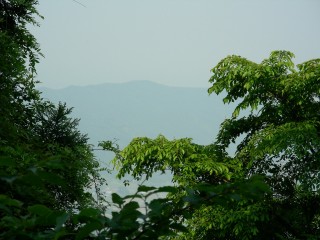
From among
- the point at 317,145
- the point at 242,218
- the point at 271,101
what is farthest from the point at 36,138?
the point at 271,101

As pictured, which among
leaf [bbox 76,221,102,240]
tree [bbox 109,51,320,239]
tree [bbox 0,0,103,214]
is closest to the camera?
leaf [bbox 76,221,102,240]

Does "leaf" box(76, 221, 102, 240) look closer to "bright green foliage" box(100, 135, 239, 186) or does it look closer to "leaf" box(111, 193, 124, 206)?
"leaf" box(111, 193, 124, 206)

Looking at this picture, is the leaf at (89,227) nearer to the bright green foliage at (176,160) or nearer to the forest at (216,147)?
the forest at (216,147)

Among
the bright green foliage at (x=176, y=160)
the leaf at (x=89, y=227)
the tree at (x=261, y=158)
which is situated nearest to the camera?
the leaf at (x=89, y=227)

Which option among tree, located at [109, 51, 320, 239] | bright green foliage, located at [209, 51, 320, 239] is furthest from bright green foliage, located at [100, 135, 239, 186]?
bright green foliage, located at [209, 51, 320, 239]

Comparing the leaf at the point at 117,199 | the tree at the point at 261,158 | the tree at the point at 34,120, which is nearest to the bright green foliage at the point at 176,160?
the tree at the point at 261,158

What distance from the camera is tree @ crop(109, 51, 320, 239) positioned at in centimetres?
802

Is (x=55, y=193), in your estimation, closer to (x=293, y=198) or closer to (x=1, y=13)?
(x=1, y=13)

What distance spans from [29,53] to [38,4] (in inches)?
29.5

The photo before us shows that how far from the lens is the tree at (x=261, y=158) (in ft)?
26.3

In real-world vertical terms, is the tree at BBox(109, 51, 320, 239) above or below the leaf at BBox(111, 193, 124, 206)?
above

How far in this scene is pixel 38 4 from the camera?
589 cm

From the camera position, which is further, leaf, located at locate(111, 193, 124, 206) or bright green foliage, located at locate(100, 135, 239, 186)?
bright green foliage, located at locate(100, 135, 239, 186)

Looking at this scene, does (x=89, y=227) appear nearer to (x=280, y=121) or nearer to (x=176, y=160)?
(x=176, y=160)
